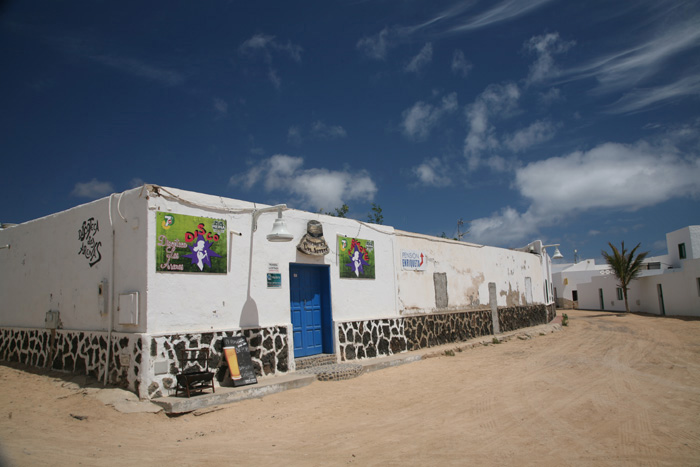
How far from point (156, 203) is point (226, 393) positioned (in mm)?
3655

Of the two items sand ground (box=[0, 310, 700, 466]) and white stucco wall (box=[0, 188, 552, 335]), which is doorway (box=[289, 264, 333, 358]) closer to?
white stucco wall (box=[0, 188, 552, 335])

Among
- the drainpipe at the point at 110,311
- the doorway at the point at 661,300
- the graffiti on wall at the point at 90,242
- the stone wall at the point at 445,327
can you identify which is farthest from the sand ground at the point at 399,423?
the doorway at the point at 661,300

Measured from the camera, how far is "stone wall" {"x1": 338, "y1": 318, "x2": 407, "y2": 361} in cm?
1191

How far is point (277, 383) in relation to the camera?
892 centimetres

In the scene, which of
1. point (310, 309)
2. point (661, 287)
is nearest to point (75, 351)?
point (310, 309)

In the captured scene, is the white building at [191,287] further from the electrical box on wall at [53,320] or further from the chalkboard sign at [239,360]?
the chalkboard sign at [239,360]

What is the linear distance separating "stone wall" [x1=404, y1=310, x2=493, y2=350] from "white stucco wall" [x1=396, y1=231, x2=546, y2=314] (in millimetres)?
299

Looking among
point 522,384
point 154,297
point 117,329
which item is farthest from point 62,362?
point 522,384

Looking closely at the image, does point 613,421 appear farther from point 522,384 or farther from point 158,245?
point 158,245

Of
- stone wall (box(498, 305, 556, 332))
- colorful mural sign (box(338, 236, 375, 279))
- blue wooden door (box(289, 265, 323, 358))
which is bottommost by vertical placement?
stone wall (box(498, 305, 556, 332))

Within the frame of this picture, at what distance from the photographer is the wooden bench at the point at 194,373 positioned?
25.6 ft

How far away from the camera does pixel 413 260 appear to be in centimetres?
1505

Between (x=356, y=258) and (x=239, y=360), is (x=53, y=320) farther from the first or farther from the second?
(x=356, y=258)

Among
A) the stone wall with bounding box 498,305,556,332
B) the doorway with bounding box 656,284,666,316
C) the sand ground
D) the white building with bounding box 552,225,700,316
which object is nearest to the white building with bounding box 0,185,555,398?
the sand ground
